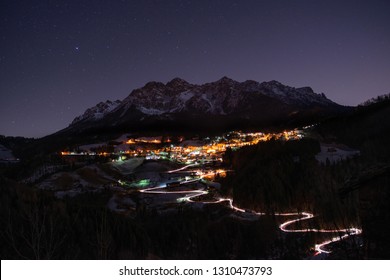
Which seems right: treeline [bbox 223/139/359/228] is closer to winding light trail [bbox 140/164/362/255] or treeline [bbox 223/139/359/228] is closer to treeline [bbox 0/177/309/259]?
winding light trail [bbox 140/164/362/255]

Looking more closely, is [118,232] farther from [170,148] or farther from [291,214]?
[170,148]

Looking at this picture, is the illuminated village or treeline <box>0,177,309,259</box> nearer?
treeline <box>0,177,309,259</box>

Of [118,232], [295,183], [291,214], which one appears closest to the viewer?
[118,232]

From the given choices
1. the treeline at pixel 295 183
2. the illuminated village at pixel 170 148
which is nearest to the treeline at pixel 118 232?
the treeline at pixel 295 183

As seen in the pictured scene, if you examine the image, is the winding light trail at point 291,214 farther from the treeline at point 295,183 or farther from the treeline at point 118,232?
the treeline at point 118,232

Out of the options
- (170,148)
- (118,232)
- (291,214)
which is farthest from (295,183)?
(170,148)

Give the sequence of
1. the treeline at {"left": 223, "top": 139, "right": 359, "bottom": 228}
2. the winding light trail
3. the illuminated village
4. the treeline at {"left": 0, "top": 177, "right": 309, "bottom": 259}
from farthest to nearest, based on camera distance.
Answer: the illuminated village
the treeline at {"left": 223, "top": 139, "right": 359, "bottom": 228}
the winding light trail
the treeline at {"left": 0, "top": 177, "right": 309, "bottom": 259}

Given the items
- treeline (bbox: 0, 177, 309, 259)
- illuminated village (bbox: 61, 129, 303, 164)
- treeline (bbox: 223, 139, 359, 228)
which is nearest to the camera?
treeline (bbox: 0, 177, 309, 259)

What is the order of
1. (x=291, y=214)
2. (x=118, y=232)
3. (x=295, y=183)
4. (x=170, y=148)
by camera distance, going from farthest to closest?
(x=170, y=148) < (x=295, y=183) < (x=291, y=214) < (x=118, y=232)

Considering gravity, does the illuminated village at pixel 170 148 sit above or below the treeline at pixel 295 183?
above

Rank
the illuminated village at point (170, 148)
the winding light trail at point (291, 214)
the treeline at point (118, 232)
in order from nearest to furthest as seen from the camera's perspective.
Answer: the treeline at point (118, 232), the winding light trail at point (291, 214), the illuminated village at point (170, 148)

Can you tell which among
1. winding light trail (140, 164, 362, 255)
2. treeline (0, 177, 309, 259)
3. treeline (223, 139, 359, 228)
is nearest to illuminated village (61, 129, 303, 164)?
winding light trail (140, 164, 362, 255)
